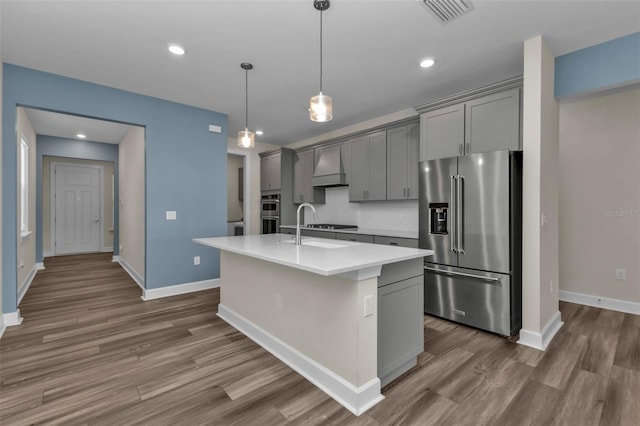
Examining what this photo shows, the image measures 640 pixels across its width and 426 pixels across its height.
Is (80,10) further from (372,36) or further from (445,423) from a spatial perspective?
(445,423)

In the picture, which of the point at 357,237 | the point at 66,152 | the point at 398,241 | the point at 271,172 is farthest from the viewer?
the point at 66,152

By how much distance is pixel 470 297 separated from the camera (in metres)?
2.96

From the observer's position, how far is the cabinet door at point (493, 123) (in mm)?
2822

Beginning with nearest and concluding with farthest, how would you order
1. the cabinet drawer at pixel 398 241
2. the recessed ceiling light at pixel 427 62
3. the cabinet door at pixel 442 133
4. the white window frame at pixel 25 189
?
the recessed ceiling light at pixel 427 62
the cabinet door at pixel 442 133
the cabinet drawer at pixel 398 241
the white window frame at pixel 25 189

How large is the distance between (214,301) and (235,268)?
1.08m

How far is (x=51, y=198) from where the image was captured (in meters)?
7.42

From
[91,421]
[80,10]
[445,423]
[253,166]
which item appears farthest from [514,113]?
[253,166]

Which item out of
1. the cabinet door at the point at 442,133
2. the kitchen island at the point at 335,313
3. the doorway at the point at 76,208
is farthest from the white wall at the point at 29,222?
the cabinet door at the point at 442,133

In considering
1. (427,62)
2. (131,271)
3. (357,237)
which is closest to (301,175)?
(357,237)

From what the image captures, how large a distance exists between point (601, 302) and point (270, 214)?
5.10 meters

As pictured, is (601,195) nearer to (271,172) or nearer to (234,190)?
(271,172)

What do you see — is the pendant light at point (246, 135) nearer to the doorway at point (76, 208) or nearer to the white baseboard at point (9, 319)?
the white baseboard at point (9, 319)

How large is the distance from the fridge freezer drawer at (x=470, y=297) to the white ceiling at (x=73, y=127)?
530 cm

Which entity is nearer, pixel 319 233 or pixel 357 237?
pixel 357 237
